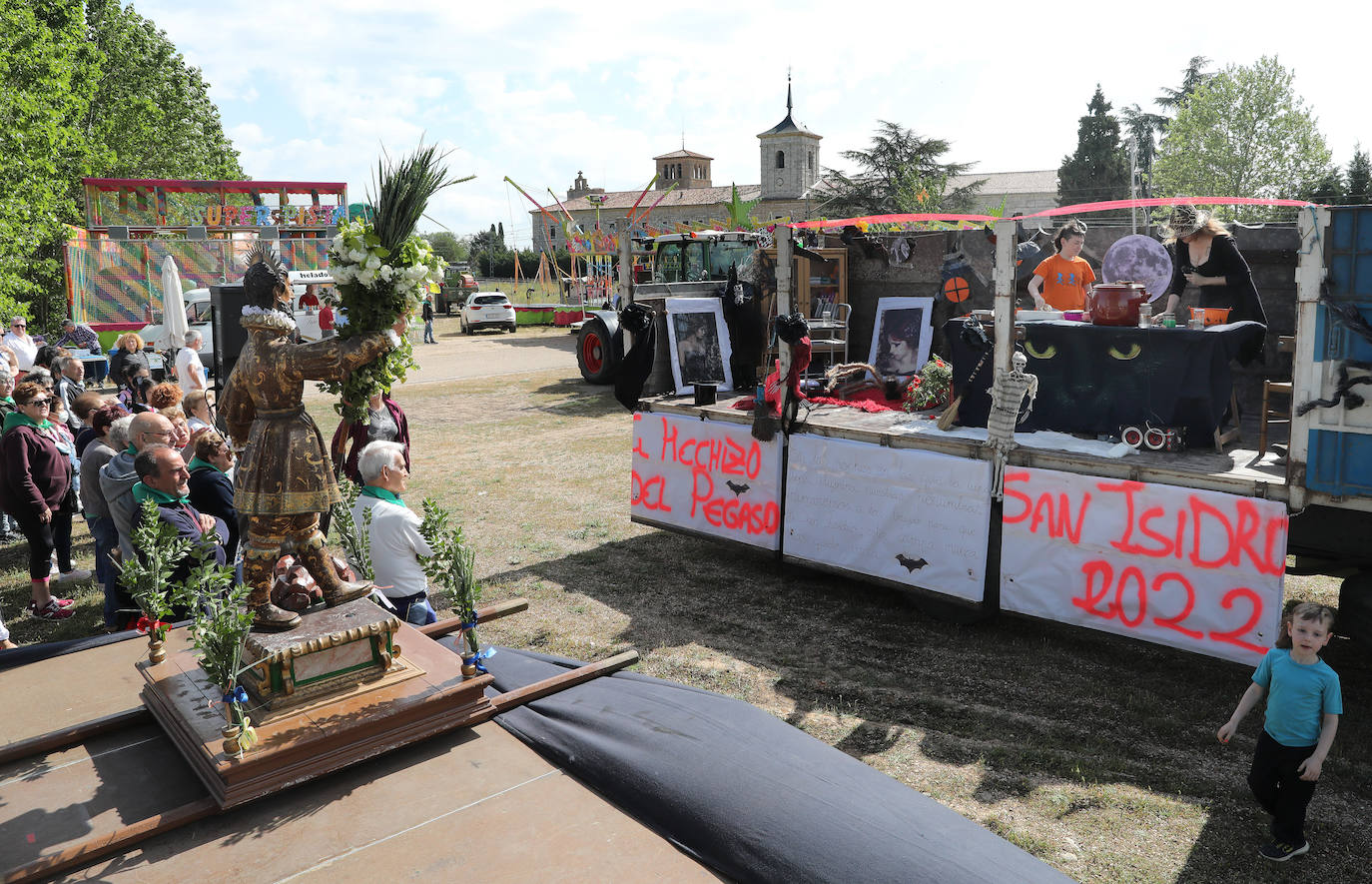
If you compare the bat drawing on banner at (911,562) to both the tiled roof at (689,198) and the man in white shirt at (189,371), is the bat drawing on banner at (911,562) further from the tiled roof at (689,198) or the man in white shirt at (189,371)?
the tiled roof at (689,198)

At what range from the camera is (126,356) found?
37.7 ft

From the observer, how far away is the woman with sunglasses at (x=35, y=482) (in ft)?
22.6

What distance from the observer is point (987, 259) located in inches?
351

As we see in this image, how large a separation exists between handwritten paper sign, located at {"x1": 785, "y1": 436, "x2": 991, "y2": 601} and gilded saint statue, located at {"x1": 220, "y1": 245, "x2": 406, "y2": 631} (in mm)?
4411

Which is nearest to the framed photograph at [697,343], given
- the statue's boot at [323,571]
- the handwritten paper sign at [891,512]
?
the handwritten paper sign at [891,512]

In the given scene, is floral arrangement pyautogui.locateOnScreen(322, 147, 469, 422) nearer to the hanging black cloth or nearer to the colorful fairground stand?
the hanging black cloth

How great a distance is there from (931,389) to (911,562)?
1.64 metres

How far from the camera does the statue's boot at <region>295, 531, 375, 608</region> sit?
11.3 ft

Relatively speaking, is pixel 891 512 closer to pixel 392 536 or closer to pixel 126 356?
pixel 392 536

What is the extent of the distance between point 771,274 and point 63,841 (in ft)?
28.2

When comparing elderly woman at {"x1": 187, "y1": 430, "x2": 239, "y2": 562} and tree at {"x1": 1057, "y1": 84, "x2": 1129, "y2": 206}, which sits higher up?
tree at {"x1": 1057, "y1": 84, "x2": 1129, "y2": 206}

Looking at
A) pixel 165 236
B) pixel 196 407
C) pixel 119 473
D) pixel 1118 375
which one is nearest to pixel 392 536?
pixel 119 473

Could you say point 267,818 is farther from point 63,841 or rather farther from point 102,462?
point 102,462

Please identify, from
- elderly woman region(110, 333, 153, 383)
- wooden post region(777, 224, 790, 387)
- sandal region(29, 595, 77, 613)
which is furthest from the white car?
wooden post region(777, 224, 790, 387)
